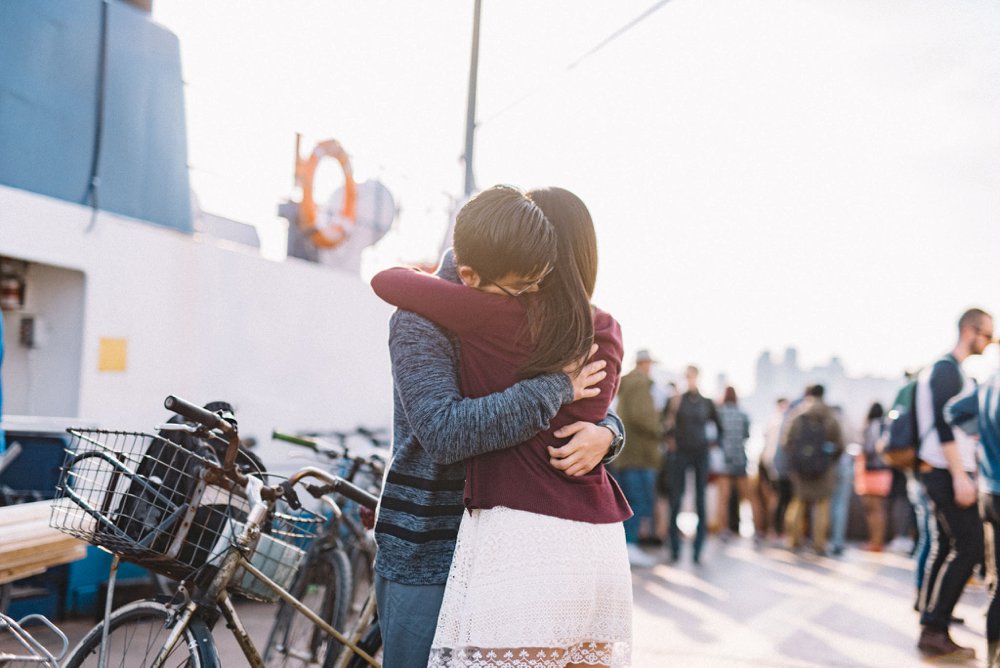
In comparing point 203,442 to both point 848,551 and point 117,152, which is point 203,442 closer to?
point 117,152

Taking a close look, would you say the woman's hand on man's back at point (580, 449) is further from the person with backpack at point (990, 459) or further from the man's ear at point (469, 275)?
the person with backpack at point (990, 459)

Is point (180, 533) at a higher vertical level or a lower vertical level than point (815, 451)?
higher

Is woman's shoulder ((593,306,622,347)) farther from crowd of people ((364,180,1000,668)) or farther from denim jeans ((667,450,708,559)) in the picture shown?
denim jeans ((667,450,708,559))

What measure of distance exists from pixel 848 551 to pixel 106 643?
9939 millimetres

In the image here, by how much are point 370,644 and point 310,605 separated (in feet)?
4.76

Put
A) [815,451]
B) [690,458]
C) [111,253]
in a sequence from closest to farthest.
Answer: [111,253]
[690,458]
[815,451]

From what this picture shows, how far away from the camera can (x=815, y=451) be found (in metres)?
9.59

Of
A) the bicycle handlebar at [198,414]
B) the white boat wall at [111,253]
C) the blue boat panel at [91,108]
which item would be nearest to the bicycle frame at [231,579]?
the bicycle handlebar at [198,414]

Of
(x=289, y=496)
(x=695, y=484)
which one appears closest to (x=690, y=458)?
(x=695, y=484)

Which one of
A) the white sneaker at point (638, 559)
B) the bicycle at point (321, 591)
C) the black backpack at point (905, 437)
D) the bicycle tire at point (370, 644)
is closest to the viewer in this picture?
the bicycle tire at point (370, 644)

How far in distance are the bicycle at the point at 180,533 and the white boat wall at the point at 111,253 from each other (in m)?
3.74

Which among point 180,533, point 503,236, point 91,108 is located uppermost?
point 91,108

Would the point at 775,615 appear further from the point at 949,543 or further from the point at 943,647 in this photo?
the point at 949,543

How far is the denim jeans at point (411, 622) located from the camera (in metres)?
1.87
